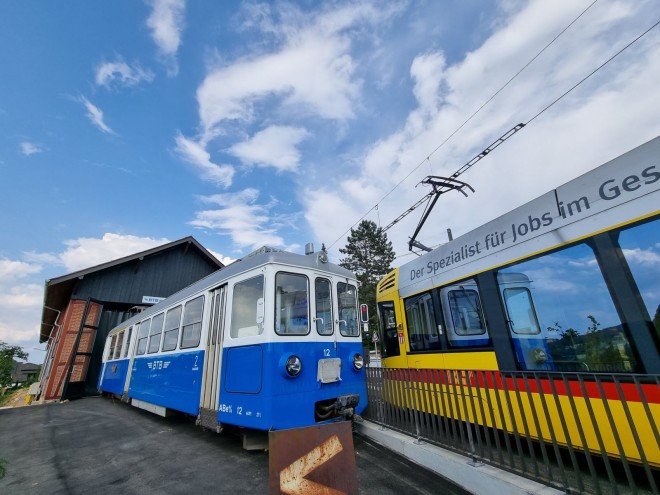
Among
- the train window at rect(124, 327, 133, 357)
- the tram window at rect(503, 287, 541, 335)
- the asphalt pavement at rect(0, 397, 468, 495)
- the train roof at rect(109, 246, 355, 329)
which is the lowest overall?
the asphalt pavement at rect(0, 397, 468, 495)

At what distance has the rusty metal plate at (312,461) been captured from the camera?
211 centimetres

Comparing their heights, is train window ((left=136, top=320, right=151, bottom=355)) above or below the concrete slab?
above

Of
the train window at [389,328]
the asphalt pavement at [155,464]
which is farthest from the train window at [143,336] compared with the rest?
the train window at [389,328]

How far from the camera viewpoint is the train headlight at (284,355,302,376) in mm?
4226

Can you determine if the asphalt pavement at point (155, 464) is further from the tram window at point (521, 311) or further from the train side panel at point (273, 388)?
the tram window at point (521, 311)

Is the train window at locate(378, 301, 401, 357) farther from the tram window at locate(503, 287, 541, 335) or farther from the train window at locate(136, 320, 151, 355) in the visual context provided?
the train window at locate(136, 320, 151, 355)

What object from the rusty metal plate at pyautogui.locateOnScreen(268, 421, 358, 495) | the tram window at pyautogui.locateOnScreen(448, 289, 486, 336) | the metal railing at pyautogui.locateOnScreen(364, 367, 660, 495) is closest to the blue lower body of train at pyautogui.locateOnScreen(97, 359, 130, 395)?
the metal railing at pyautogui.locateOnScreen(364, 367, 660, 495)

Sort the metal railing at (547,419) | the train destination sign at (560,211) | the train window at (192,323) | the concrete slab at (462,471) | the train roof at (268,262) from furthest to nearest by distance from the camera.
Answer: the train window at (192,323) < the train roof at (268,262) < the train destination sign at (560,211) < the concrete slab at (462,471) < the metal railing at (547,419)

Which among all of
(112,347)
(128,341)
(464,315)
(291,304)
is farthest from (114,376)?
(464,315)

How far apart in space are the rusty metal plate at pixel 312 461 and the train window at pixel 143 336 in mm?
7884

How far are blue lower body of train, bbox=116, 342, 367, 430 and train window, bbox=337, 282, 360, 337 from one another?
0.24 m

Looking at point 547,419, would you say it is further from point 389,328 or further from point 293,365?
point 389,328

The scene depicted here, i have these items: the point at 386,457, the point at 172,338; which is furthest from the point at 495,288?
the point at 172,338

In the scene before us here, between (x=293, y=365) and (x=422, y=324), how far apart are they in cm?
272
